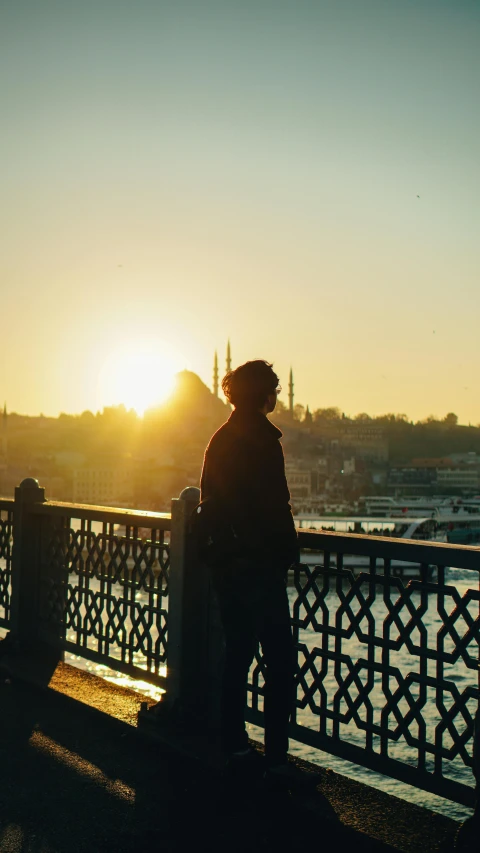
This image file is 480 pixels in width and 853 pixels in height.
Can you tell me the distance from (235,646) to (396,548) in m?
0.77

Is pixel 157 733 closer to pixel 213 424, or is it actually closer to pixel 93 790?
pixel 93 790

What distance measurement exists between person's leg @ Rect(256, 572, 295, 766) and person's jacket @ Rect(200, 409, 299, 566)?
6.9 inches

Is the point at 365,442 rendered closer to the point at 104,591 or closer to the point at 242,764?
the point at 104,591

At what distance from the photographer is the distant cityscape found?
121625mm

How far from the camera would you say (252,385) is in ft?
12.3

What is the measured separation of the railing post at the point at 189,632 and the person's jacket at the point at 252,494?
102cm

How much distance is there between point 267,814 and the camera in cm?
352

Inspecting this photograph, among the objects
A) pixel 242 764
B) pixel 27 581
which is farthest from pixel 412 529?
pixel 242 764

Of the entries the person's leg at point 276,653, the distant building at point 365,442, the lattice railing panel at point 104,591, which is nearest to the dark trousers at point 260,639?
the person's leg at point 276,653

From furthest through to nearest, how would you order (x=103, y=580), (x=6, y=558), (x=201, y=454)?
(x=201, y=454)
(x=6, y=558)
(x=103, y=580)

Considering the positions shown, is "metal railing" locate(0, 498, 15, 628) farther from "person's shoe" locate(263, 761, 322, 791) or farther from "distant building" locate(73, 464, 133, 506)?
"distant building" locate(73, 464, 133, 506)

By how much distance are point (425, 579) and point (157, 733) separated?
1707 mm

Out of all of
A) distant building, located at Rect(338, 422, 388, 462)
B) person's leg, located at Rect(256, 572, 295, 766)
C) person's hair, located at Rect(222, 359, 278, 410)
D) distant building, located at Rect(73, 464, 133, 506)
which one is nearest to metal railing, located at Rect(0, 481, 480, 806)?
person's leg, located at Rect(256, 572, 295, 766)

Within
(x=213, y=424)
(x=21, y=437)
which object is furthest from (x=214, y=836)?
(x=21, y=437)
